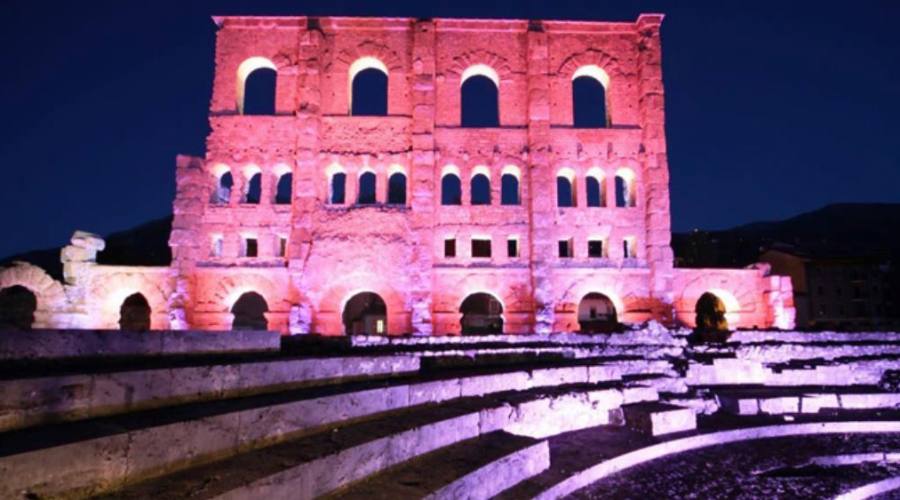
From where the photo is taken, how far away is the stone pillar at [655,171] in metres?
22.1

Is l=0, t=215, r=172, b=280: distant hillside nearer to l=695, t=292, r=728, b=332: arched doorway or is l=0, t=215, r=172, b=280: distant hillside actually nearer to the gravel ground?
the gravel ground

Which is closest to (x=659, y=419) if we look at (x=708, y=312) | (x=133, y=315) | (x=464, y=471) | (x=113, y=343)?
(x=464, y=471)

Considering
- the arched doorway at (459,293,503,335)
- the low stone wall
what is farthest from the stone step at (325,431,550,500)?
the arched doorway at (459,293,503,335)

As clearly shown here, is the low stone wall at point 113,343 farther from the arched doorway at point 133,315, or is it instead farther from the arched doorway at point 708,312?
the arched doorway at point 708,312

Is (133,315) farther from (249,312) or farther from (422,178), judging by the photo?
(422,178)

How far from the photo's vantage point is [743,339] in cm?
1587

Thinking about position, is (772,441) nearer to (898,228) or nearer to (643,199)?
(643,199)

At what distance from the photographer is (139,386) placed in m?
3.74

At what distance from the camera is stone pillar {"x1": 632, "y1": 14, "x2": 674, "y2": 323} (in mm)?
22094

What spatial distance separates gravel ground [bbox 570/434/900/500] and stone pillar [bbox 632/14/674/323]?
Result: 14375mm

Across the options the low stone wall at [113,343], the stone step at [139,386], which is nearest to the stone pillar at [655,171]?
the stone step at [139,386]

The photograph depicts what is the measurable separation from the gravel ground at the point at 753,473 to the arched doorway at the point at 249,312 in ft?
104

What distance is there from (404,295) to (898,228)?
11391cm

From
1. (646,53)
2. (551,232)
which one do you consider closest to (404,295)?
(551,232)
